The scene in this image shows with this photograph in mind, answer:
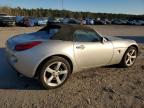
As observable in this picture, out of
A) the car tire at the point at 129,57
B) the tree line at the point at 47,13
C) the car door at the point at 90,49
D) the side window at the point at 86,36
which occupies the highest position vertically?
the side window at the point at 86,36

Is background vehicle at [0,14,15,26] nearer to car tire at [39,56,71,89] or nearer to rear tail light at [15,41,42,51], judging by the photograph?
rear tail light at [15,41,42,51]

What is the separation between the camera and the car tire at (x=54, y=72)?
16.8 feet

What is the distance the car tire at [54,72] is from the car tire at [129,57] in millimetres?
2134

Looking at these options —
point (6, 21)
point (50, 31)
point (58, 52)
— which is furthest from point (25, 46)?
point (6, 21)

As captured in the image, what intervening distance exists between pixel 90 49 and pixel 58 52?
3.10 feet

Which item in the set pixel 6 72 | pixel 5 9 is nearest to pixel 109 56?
pixel 6 72

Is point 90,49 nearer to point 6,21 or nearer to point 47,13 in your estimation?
point 6,21

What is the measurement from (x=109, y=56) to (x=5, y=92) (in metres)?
2.79

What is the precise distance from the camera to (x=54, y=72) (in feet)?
17.3

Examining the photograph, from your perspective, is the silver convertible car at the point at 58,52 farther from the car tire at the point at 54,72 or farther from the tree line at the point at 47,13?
the tree line at the point at 47,13

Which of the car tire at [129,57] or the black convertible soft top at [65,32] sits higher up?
the black convertible soft top at [65,32]

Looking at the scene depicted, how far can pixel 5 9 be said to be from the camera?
5403cm

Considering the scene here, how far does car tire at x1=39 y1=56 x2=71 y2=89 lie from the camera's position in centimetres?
512

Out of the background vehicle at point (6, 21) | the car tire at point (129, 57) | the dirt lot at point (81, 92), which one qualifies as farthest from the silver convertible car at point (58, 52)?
the background vehicle at point (6, 21)
